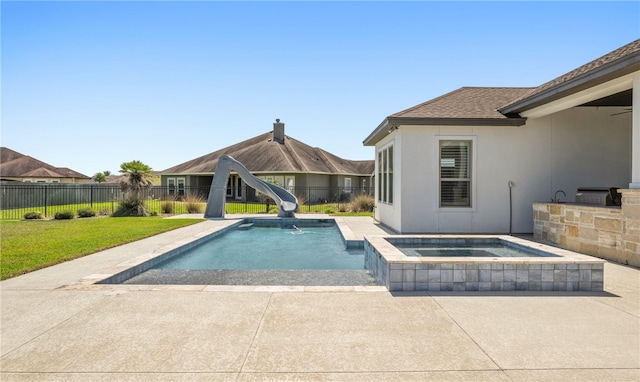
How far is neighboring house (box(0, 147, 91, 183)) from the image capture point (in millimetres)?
34844

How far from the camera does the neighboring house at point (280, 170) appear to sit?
26.3 meters

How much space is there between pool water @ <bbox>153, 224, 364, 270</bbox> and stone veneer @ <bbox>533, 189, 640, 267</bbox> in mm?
4550

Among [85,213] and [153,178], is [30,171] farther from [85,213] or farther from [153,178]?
[85,213]

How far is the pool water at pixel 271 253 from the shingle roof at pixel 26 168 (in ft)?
111

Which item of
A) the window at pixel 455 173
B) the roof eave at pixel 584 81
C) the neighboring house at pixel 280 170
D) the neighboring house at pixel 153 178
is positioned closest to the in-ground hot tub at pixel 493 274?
the roof eave at pixel 584 81

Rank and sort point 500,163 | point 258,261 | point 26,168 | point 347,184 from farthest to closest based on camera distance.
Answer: point 26,168, point 347,184, point 500,163, point 258,261

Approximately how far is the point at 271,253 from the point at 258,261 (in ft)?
3.36

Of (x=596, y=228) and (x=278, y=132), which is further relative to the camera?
(x=278, y=132)

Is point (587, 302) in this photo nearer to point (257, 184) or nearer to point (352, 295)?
point (352, 295)

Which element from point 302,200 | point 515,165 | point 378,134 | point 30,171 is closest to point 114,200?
point 302,200

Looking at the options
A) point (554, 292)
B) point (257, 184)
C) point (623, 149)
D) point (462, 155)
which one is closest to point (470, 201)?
point (462, 155)

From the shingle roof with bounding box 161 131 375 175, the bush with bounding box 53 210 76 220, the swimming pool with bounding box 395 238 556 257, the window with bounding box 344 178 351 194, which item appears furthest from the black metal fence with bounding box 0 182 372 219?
the swimming pool with bounding box 395 238 556 257

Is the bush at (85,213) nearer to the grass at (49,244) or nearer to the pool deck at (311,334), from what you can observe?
the grass at (49,244)

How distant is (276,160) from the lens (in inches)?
1064
